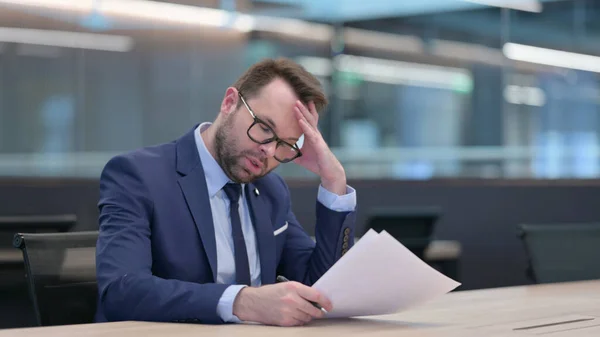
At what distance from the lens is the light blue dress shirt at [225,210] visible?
7.09ft

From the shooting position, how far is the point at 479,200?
6.42m

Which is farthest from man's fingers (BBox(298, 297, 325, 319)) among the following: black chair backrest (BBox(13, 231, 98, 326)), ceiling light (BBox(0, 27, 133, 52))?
ceiling light (BBox(0, 27, 133, 52))

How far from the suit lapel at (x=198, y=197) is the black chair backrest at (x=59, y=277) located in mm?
279

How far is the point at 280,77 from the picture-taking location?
7.09 ft

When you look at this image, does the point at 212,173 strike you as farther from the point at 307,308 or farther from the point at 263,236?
the point at 307,308

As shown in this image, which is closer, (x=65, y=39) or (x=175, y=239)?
(x=175, y=239)

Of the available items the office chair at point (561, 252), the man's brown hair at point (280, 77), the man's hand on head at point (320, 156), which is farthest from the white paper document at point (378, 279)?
the office chair at point (561, 252)

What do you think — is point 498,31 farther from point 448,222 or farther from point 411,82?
point 448,222

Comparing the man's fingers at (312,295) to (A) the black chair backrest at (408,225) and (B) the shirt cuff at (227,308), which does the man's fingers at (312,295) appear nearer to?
(B) the shirt cuff at (227,308)

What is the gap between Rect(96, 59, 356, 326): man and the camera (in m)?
1.89

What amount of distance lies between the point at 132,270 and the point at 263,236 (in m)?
0.45

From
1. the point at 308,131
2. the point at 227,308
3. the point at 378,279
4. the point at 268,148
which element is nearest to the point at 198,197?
the point at 268,148

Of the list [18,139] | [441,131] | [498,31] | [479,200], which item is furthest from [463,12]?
[18,139]

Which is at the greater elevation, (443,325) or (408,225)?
(443,325)
